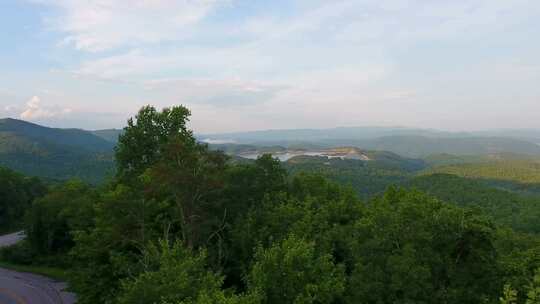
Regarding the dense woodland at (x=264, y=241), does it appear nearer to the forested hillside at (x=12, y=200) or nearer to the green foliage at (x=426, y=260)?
the green foliage at (x=426, y=260)

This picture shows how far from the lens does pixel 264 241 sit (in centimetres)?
3033

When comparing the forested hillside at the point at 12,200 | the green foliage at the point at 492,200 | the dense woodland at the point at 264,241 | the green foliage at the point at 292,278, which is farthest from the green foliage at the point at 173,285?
the green foliage at the point at 492,200

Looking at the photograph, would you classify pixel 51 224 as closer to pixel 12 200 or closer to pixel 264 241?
pixel 12 200

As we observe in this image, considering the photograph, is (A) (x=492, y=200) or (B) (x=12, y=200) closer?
(B) (x=12, y=200)

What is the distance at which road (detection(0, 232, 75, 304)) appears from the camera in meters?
41.9

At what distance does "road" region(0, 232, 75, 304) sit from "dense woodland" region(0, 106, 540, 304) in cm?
1028

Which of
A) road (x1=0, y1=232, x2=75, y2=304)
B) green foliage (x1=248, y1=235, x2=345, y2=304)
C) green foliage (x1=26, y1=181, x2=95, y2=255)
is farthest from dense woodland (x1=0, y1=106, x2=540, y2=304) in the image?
green foliage (x1=26, y1=181, x2=95, y2=255)

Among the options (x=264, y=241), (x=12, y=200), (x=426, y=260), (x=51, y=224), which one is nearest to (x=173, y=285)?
(x=264, y=241)

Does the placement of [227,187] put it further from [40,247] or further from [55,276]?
[40,247]

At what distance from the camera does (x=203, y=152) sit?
30.6 metres

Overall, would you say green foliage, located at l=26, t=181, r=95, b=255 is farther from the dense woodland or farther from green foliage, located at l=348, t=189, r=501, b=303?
green foliage, located at l=348, t=189, r=501, b=303

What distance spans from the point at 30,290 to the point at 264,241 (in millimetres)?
30870

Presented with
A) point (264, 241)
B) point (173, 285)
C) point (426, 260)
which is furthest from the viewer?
point (264, 241)

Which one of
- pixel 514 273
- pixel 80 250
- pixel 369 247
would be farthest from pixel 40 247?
pixel 514 273
